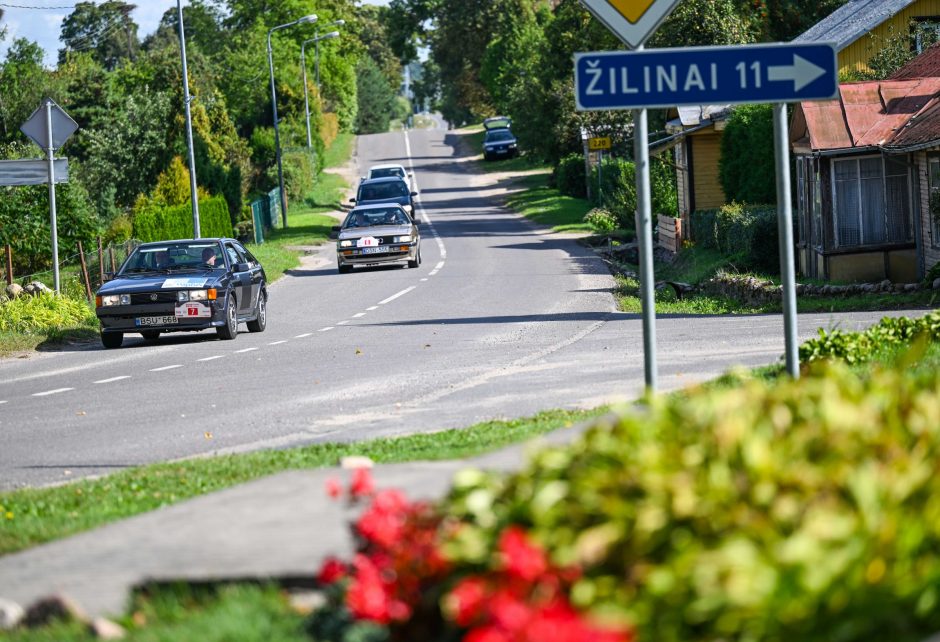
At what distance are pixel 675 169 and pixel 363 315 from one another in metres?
23.1

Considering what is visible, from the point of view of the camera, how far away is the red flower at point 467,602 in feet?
13.2

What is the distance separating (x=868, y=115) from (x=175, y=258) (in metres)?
14.0

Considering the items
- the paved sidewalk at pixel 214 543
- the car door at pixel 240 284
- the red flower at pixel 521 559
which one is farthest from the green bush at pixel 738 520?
the car door at pixel 240 284

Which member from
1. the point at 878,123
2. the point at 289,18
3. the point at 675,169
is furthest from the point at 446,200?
the point at 878,123

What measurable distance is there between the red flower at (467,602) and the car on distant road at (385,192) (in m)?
40.0

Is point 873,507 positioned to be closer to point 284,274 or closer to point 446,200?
point 284,274

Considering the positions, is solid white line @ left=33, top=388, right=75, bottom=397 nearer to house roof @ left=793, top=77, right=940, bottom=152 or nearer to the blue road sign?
the blue road sign

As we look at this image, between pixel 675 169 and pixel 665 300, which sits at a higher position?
pixel 675 169

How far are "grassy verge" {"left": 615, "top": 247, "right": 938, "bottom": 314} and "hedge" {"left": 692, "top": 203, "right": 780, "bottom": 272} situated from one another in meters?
0.34

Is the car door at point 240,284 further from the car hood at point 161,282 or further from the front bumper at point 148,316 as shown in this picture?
the front bumper at point 148,316

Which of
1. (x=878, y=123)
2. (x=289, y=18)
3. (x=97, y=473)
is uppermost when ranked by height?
(x=289, y=18)

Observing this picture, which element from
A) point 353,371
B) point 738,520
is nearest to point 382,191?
point 353,371

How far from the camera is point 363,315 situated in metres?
23.8

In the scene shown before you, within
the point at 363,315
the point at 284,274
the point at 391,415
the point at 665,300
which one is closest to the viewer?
the point at 391,415
